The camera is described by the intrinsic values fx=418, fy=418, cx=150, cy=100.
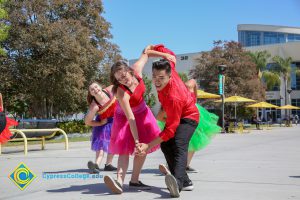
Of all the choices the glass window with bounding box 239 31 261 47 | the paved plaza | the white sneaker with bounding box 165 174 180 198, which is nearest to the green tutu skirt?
the paved plaza

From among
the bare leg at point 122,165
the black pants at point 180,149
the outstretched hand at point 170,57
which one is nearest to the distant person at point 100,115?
the bare leg at point 122,165

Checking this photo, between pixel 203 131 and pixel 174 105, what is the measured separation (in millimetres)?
1938

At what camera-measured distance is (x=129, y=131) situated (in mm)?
5316

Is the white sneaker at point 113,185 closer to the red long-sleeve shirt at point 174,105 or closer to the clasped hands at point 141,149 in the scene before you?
the clasped hands at point 141,149

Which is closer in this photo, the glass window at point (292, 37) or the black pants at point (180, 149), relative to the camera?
the black pants at point (180, 149)

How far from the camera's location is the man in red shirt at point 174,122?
4684 millimetres

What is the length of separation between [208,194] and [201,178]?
1.34m

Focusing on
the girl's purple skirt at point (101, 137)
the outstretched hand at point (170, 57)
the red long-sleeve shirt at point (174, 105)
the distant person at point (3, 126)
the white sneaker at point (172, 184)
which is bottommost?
the white sneaker at point (172, 184)

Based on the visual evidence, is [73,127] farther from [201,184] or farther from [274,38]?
[274,38]

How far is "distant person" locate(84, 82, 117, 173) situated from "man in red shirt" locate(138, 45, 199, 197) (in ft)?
6.33

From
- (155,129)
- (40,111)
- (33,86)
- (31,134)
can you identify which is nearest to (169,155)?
(155,129)

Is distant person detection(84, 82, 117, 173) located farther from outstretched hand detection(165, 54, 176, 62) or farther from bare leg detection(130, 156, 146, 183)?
outstretched hand detection(165, 54, 176, 62)

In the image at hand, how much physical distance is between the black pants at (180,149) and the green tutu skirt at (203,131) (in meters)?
1.23

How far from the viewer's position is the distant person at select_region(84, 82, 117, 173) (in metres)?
6.78
